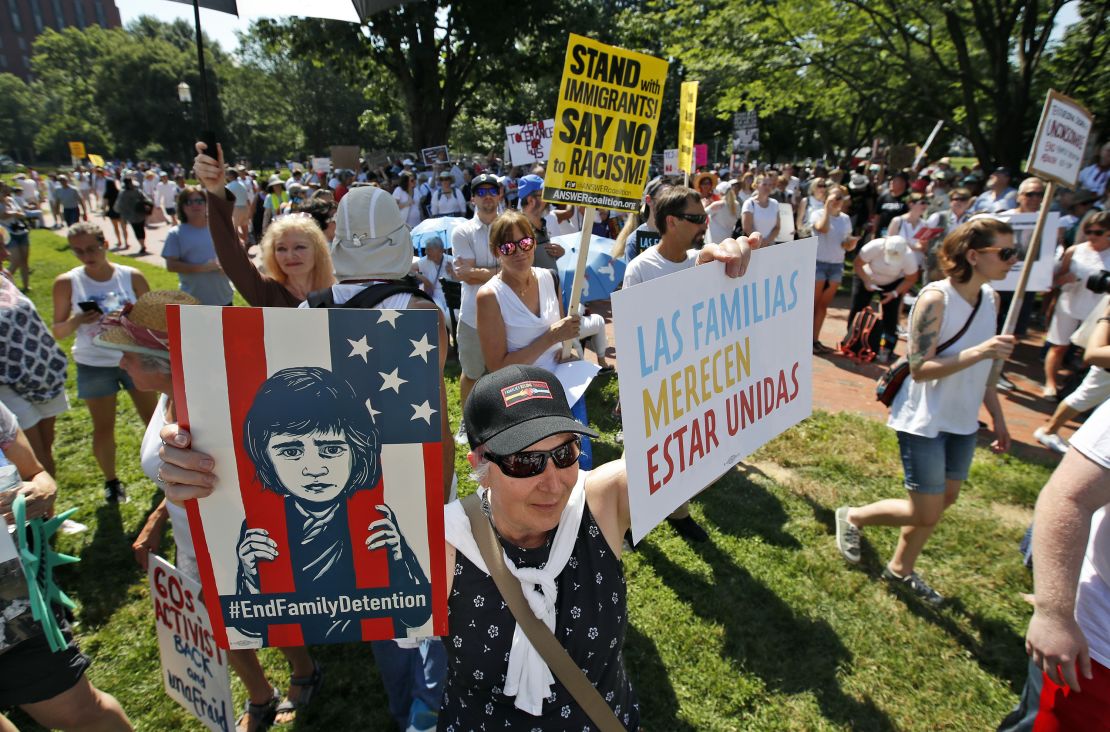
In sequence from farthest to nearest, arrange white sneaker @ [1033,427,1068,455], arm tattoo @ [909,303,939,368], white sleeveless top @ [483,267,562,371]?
white sneaker @ [1033,427,1068,455], white sleeveless top @ [483,267,562,371], arm tattoo @ [909,303,939,368]

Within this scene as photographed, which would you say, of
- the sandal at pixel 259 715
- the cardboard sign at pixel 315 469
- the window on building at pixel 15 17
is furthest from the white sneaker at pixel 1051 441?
the window on building at pixel 15 17

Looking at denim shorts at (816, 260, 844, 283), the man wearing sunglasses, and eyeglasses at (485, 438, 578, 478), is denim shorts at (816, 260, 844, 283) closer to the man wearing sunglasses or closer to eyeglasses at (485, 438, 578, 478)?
the man wearing sunglasses

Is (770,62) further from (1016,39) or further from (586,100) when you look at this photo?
(586,100)

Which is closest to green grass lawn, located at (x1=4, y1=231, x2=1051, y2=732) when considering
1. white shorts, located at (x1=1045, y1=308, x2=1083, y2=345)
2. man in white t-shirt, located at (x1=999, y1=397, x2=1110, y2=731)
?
man in white t-shirt, located at (x1=999, y1=397, x2=1110, y2=731)

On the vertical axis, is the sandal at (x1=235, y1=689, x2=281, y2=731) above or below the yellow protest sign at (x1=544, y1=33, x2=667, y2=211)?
below

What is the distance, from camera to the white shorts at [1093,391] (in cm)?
481

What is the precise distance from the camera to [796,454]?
5.31 m

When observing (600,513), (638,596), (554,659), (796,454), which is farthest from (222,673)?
(796,454)

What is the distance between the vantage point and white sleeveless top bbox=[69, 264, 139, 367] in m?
4.35

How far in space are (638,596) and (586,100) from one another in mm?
2911

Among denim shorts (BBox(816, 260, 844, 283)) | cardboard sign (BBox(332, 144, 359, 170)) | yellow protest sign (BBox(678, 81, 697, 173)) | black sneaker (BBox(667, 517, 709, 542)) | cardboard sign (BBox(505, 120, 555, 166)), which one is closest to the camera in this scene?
black sneaker (BBox(667, 517, 709, 542))

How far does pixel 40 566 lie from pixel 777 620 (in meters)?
3.50

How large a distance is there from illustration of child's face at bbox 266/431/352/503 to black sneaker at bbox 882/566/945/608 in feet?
11.8

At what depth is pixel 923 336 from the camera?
3.21 meters
